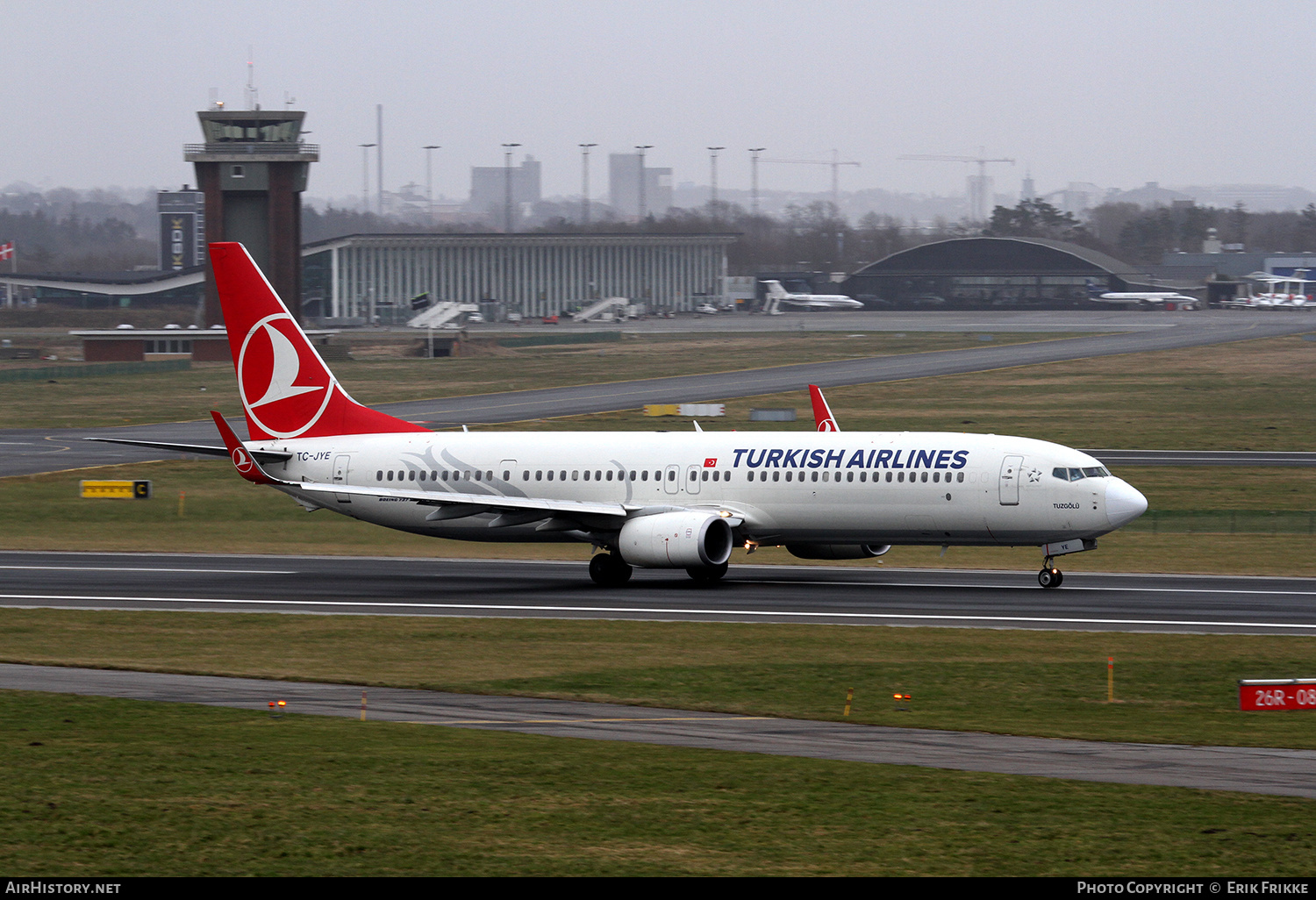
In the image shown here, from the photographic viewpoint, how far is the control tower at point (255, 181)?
15050 centimetres

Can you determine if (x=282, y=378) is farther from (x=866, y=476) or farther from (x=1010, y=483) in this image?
(x=1010, y=483)

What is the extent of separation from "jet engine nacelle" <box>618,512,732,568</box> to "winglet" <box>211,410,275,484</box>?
495 inches

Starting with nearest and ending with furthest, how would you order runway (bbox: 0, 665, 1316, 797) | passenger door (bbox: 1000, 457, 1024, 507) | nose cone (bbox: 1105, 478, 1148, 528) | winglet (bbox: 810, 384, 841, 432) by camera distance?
runway (bbox: 0, 665, 1316, 797)
nose cone (bbox: 1105, 478, 1148, 528)
passenger door (bbox: 1000, 457, 1024, 507)
winglet (bbox: 810, 384, 841, 432)

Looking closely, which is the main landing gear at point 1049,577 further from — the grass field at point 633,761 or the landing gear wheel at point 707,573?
the landing gear wheel at point 707,573

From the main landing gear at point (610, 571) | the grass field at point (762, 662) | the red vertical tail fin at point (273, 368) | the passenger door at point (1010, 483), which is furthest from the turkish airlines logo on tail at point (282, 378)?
the passenger door at point (1010, 483)

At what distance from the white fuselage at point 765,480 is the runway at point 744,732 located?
1892 cm

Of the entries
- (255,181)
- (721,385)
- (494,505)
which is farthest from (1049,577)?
(255,181)

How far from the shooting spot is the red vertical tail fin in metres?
54.3

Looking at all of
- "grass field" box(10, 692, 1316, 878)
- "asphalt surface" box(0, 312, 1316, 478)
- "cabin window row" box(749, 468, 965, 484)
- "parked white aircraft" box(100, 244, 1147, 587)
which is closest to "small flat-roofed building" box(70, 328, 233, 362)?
"asphalt surface" box(0, 312, 1316, 478)

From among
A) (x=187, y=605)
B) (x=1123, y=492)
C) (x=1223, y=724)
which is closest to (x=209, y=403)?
(x=187, y=605)

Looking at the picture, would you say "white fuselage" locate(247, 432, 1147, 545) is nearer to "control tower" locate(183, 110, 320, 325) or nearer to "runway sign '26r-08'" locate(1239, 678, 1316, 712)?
"runway sign '26r-08'" locate(1239, 678, 1316, 712)

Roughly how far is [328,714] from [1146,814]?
1416 cm

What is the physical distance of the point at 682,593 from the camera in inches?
1843

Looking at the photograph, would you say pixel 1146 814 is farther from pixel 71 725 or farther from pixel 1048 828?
pixel 71 725
